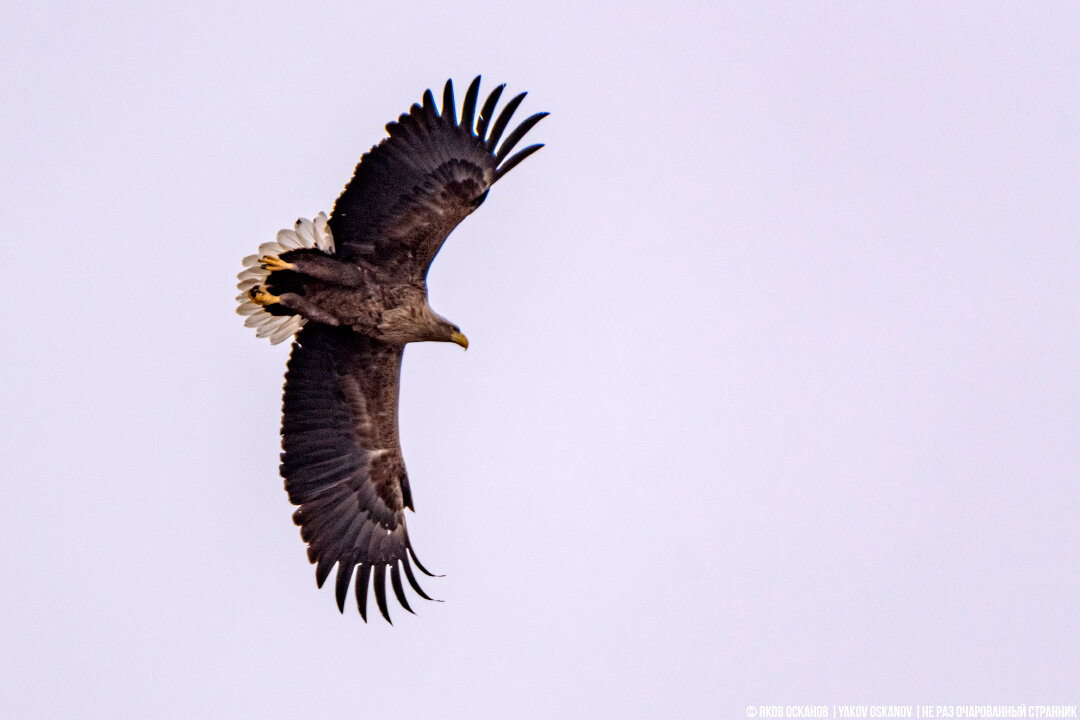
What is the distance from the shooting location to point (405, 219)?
9906mm

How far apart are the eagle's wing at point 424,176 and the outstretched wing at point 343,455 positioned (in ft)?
3.02

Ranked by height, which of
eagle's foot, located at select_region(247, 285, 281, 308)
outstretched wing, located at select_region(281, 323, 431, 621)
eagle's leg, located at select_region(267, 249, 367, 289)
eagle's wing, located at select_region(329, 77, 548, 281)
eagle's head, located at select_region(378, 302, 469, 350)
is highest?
eagle's wing, located at select_region(329, 77, 548, 281)

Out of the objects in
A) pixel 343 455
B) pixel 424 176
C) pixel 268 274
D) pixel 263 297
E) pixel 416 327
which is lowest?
pixel 343 455

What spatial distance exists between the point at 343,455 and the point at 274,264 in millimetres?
1606

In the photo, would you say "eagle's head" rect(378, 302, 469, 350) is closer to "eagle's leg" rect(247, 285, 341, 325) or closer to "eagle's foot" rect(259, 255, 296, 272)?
"eagle's leg" rect(247, 285, 341, 325)

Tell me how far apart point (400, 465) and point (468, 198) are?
2295 millimetres

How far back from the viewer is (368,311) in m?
10.1

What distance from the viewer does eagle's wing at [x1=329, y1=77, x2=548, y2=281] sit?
31.9 ft

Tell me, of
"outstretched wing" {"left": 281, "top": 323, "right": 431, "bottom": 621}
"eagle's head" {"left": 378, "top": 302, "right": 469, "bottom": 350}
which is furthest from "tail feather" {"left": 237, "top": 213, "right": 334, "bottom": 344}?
"eagle's head" {"left": 378, "top": 302, "right": 469, "bottom": 350}

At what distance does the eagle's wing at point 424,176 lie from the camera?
973 centimetres

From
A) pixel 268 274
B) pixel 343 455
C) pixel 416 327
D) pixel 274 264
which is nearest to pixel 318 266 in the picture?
pixel 274 264

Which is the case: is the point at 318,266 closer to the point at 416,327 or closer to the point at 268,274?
the point at 268,274

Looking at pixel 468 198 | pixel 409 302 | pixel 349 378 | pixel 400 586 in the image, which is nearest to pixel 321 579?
pixel 400 586

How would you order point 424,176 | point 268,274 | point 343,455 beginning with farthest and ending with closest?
1. point 343,455
2. point 268,274
3. point 424,176
